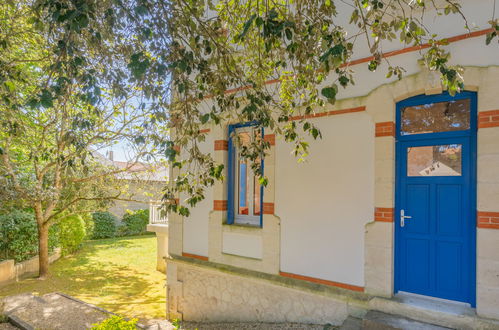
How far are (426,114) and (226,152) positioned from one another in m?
3.63

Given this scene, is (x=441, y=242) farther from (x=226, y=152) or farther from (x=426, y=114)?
(x=226, y=152)

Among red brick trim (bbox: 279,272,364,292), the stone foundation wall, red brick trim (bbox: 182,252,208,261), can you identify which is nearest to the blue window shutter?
red brick trim (bbox: 182,252,208,261)

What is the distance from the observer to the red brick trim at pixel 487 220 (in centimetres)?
380

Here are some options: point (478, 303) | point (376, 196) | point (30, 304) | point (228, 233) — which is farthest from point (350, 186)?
point (30, 304)

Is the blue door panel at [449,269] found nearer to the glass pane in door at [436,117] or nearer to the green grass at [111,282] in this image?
the glass pane in door at [436,117]

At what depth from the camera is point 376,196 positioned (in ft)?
15.2

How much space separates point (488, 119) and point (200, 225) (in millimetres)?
5243

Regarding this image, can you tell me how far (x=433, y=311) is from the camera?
404 cm

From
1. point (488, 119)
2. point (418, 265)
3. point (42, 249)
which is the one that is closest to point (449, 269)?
point (418, 265)

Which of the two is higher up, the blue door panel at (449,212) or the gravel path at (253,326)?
the blue door panel at (449,212)

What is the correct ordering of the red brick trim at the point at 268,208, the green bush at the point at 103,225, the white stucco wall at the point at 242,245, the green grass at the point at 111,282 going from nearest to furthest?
the red brick trim at the point at 268,208 < the white stucco wall at the point at 242,245 < the green grass at the point at 111,282 < the green bush at the point at 103,225

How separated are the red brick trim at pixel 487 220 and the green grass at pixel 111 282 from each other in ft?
21.0

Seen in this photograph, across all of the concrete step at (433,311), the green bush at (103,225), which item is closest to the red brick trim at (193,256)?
the concrete step at (433,311)

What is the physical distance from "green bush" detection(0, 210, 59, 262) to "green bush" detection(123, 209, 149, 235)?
732cm
